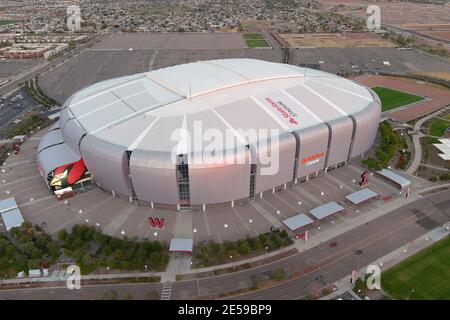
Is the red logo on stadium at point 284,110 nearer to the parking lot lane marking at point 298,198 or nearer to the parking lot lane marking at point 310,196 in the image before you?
the parking lot lane marking at point 310,196

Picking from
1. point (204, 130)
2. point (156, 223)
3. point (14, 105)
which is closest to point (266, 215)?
point (204, 130)

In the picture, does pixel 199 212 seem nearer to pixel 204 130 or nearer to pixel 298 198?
pixel 204 130

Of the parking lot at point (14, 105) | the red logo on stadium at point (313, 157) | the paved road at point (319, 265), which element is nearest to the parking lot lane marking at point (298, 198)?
the red logo on stadium at point (313, 157)

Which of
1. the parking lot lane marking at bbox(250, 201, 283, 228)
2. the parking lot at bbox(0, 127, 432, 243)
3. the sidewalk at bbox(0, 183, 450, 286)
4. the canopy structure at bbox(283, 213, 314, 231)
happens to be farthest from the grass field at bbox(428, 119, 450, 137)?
the parking lot lane marking at bbox(250, 201, 283, 228)

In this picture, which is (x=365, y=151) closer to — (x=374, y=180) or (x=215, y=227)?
(x=374, y=180)

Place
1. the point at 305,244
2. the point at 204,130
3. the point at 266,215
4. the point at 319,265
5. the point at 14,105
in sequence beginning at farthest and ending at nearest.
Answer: the point at 14,105
the point at 204,130
the point at 266,215
the point at 305,244
the point at 319,265

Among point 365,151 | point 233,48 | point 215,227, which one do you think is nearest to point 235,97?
point 215,227
